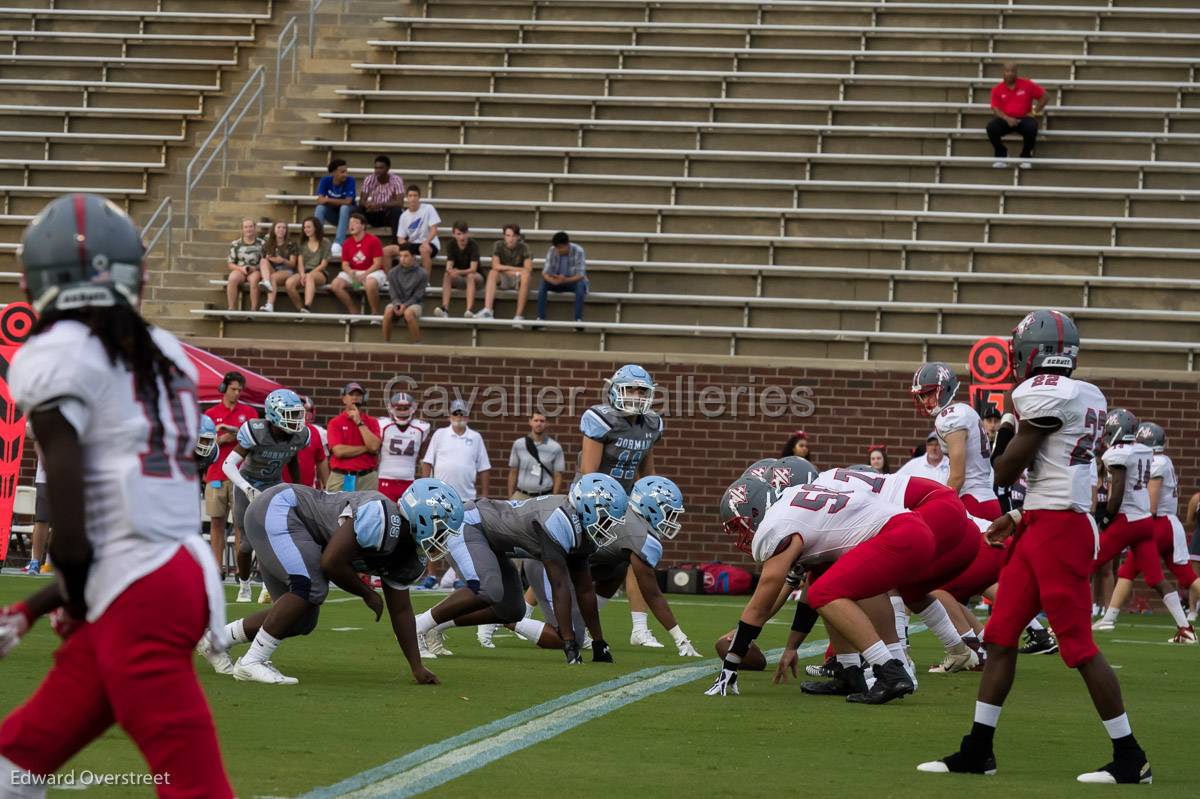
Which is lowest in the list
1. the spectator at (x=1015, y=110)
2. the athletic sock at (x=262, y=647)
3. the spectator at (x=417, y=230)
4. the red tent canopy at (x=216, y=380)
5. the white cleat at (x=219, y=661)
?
the white cleat at (x=219, y=661)

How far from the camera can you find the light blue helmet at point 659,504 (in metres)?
10.3

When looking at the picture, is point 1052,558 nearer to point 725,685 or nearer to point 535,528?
point 725,685

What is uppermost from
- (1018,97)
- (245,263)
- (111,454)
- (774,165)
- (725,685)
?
(1018,97)

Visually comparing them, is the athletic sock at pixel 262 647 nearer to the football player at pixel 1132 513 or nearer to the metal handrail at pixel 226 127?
the football player at pixel 1132 513

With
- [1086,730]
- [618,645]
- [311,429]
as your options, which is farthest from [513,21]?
[1086,730]

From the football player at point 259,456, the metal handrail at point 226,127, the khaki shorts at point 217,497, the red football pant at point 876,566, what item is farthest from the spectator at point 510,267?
the red football pant at point 876,566

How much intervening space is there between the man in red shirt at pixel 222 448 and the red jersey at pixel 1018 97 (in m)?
10.6

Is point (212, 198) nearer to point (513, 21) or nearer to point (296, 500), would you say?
point (513, 21)

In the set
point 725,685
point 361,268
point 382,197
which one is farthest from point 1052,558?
point 382,197

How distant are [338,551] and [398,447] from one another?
9.29 meters

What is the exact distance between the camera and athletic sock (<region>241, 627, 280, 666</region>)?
8.82 metres

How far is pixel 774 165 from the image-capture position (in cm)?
2194

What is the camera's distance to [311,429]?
15.1m

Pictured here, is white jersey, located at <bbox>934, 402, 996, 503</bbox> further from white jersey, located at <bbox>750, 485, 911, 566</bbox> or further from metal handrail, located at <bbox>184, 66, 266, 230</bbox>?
metal handrail, located at <bbox>184, 66, 266, 230</bbox>
